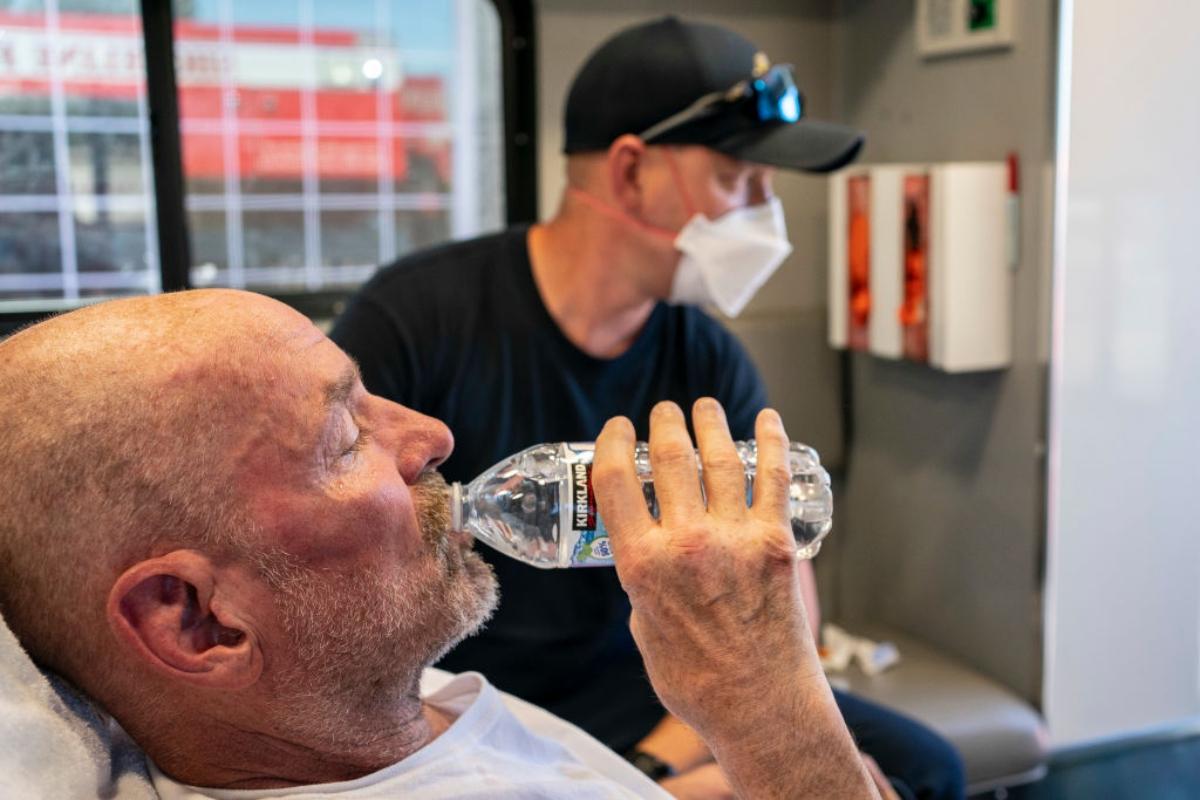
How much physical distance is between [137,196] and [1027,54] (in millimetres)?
2322

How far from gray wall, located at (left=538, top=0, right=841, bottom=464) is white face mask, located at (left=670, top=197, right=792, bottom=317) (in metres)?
1.10

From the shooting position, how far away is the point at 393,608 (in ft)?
3.70

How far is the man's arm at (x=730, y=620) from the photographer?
1.01m

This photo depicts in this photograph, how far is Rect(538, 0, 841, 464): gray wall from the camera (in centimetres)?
324

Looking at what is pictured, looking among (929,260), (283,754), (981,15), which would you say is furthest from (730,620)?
(981,15)

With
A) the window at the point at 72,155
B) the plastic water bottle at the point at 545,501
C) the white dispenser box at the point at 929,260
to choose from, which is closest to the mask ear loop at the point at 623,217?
the plastic water bottle at the point at 545,501

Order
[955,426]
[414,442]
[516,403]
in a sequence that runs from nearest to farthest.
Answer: [414,442], [516,403], [955,426]

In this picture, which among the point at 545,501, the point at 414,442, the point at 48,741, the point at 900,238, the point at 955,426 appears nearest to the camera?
the point at 48,741

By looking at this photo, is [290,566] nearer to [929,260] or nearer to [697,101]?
[697,101]

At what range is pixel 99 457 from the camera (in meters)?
1.00

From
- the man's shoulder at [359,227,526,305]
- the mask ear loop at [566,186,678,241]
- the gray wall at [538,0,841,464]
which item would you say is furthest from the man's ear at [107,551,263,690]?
the gray wall at [538,0,841,464]

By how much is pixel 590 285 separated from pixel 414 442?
3.10 ft

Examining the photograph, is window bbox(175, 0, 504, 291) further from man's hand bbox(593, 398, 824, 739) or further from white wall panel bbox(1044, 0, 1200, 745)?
man's hand bbox(593, 398, 824, 739)

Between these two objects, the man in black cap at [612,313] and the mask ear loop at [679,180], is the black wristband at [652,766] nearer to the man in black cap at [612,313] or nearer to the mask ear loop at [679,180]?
the man in black cap at [612,313]
